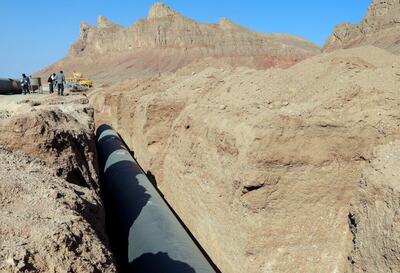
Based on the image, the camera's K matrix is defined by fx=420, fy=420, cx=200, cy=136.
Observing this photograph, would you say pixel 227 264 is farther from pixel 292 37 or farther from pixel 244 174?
pixel 292 37

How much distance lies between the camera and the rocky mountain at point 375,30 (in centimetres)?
3901

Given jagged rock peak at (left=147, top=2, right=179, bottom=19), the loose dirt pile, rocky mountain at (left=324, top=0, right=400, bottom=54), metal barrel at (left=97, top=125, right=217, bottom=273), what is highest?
jagged rock peak at (left=147, top=2, right=179, bottom=19)

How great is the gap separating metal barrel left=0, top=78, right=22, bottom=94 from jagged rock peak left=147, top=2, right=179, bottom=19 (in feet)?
196

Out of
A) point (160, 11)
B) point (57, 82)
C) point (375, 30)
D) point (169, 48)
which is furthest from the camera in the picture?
point (160, 11)

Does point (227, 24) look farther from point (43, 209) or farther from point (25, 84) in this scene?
point (43, 209)

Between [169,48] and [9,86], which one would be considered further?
[169,48]

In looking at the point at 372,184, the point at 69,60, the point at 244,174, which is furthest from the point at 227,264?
the point at 69,60

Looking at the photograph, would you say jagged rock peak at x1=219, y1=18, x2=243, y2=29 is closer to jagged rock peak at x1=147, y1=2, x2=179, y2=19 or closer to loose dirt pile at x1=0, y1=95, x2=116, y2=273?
jagged rock peak at x1=147, y1=2, x2=179, y2=19

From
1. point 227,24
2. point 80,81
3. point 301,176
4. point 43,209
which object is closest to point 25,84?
point 301,176

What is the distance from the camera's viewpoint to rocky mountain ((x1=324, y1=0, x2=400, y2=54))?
3901 cm

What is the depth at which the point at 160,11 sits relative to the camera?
8138cm

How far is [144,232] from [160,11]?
82177 mm

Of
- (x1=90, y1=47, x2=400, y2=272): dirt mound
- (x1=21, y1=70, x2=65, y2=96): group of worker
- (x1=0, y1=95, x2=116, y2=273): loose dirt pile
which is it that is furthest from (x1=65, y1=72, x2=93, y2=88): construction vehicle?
(x1=90, y1=47, x2=400, y2=272): dirt mound

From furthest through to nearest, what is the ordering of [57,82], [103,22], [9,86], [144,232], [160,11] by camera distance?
[103,22], [160,11], [9,86], [57,82], [144,232]
